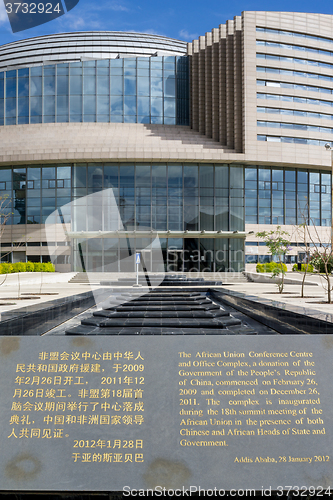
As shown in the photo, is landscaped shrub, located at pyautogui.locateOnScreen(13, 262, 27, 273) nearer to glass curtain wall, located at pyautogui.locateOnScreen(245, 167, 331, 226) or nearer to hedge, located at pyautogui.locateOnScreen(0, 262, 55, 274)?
hedge, located at pyautogui.locateOnScreen(0, 262, 55, 274)

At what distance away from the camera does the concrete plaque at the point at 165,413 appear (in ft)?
10.0

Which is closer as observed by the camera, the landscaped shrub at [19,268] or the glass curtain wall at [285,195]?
the landscaped shrub at [19,268]

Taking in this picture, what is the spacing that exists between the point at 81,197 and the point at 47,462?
34452mm

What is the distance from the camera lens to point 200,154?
3409 centimetres

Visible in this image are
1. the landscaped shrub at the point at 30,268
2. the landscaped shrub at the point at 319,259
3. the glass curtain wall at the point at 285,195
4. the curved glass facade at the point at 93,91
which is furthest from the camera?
the curved glass facade at the point at 93,91

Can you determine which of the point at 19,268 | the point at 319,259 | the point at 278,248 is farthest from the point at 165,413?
the point at 19,268

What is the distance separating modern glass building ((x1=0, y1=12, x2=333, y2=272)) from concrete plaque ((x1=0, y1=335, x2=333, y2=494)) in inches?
1212

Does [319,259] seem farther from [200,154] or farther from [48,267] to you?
[48,267]

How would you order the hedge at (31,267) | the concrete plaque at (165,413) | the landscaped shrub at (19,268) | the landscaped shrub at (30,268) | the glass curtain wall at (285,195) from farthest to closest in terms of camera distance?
the glass curtain wall at (285,195) → the landscaped shrub at (30,268) → the hedge at (31,267) → the landscaped shrub at (19,268) → the concrete plaque at (165,413)

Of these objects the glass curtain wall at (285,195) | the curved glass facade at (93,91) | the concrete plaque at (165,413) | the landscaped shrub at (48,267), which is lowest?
the landscaped shrub at (48,267)

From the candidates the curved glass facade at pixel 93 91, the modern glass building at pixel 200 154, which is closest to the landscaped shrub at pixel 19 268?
the modern glass building at pixel 200 154

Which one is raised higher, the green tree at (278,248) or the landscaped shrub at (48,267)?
the green tree at (278,248)

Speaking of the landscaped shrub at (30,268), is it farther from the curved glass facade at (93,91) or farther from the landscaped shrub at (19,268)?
the curved glass facade at (93,91)

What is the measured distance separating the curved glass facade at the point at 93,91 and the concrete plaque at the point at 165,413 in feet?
136
